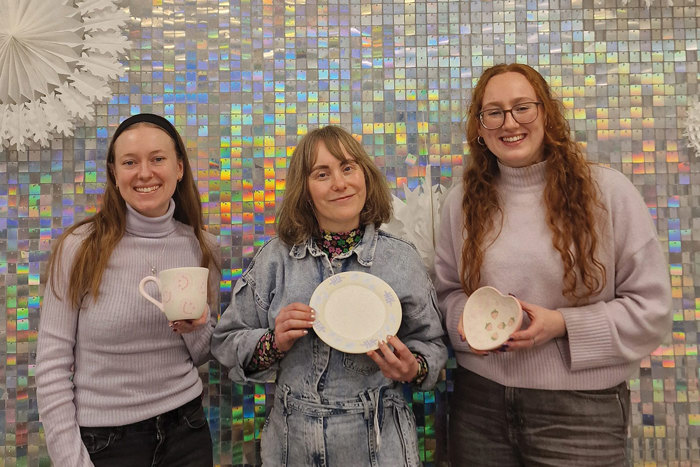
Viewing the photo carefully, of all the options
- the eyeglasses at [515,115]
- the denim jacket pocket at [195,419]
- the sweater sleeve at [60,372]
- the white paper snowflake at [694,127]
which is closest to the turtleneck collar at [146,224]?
the sweater sleeve at [60,372]

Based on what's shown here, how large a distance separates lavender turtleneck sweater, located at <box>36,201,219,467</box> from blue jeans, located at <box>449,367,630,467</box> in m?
0.72

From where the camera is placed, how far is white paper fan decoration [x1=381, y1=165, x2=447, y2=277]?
5.05ft

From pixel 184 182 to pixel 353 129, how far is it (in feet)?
1.75

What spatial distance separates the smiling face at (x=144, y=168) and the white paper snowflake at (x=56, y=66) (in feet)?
1.36

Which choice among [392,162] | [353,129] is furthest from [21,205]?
[392,162]

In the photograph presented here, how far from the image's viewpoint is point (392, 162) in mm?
1641

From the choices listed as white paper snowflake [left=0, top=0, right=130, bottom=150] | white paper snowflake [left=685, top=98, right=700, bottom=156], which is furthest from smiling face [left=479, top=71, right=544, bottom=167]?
white paper snowflake [left=0, top=0, right=130, bottom=150]

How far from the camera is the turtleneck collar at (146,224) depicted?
1.33 meters

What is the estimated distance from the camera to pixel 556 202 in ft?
4.06

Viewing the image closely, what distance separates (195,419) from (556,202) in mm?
1011

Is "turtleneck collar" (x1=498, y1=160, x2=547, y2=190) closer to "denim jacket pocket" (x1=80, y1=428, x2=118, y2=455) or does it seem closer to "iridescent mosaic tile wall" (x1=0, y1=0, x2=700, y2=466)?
"iridescent mosaic tile wall" (x1=0, y1=0, x2=700, y2=466)

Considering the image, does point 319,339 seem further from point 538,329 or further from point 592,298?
point 592,298

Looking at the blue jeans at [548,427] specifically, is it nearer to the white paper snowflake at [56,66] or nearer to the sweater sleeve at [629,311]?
the sweater sleeve at [629,311]

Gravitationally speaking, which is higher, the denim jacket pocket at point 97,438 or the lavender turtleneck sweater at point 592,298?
the lavender turtleneck sweater at point 592,298
